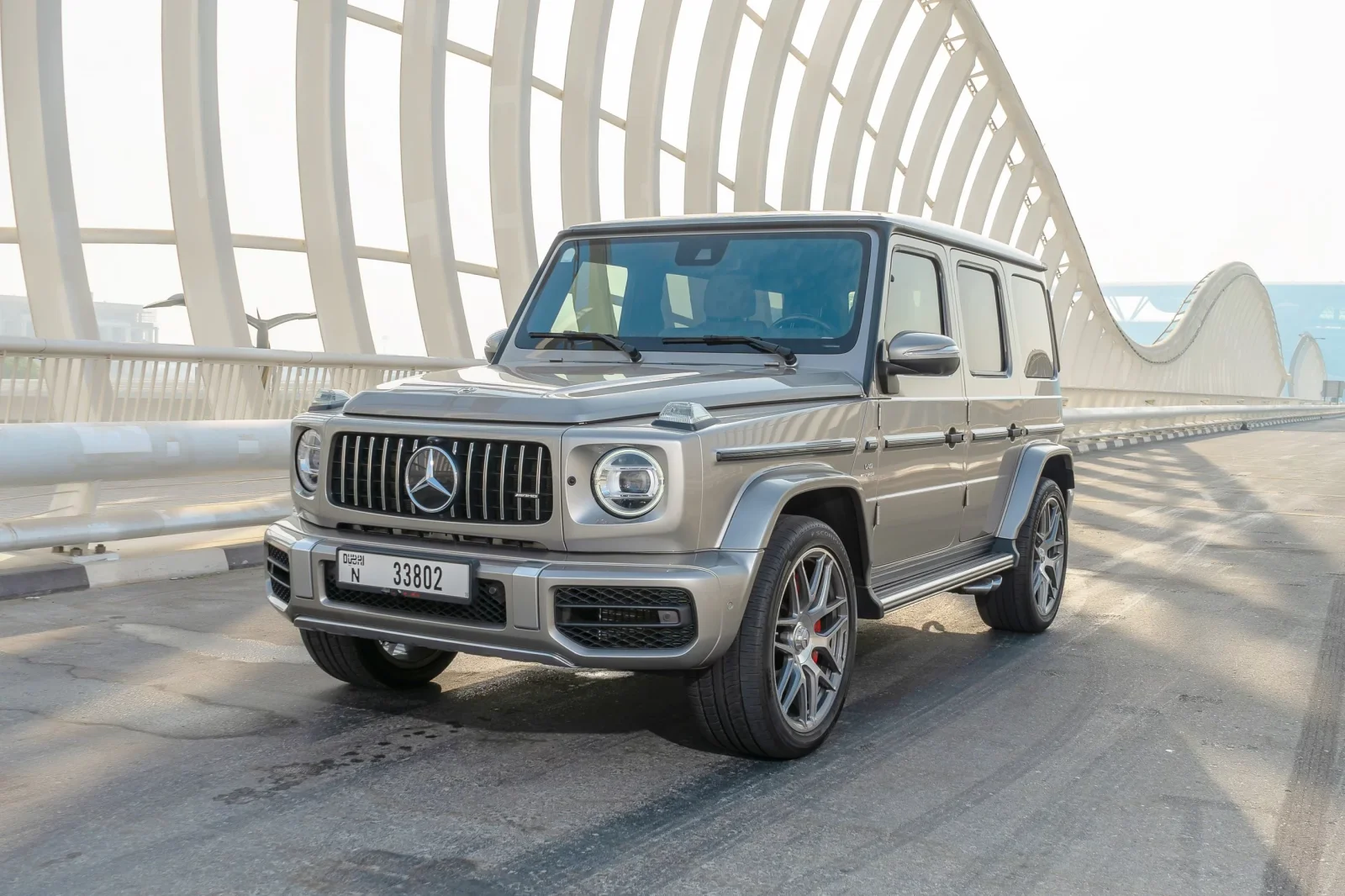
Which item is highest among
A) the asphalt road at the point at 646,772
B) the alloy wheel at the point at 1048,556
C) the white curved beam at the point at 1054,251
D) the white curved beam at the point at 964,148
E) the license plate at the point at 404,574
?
the white curved beam at the point at 964,148

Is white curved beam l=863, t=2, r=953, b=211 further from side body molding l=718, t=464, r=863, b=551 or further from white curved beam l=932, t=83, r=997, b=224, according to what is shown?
side body molding l=718, t=464, r=863, b=551

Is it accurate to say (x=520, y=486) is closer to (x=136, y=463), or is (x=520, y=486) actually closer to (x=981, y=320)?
(x=981, y=320)

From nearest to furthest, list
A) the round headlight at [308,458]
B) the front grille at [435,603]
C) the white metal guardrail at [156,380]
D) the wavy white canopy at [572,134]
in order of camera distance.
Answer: the front grille at [435,603] < the round headlight at [308,458] < the white metal guardrail at [156,380] < the wavy white canopy at [572,134]

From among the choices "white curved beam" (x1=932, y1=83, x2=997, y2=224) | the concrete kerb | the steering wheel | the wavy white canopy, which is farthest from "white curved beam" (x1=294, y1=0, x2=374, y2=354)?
"white curved beam" (x1=932, y1=83, x2=997, y2=224)

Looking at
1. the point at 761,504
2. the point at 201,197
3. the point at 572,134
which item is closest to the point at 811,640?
the point at 761,504

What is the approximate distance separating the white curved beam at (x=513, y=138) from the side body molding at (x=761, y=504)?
10.5 meters

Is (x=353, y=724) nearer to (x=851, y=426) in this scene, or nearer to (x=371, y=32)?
(x=851, y=426)

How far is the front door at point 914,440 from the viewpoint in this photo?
16.9 ft

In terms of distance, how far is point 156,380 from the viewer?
8.29 m

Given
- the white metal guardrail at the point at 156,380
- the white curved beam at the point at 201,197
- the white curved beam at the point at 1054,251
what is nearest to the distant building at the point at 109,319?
the white curved beam at the point at 201,197

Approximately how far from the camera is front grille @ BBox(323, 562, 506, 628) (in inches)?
159

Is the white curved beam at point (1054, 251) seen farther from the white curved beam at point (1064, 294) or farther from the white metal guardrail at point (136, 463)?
the white metal guardrail at point (136, 463)

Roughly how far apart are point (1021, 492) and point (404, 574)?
11.6 feet

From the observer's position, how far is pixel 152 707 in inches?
191
